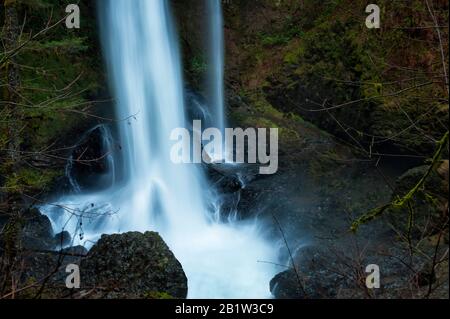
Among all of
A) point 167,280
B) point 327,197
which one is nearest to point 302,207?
point 327,197

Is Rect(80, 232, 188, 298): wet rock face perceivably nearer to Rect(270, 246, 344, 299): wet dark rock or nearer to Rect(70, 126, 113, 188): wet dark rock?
Rect(270, 246, 344, 299): wet dark rock

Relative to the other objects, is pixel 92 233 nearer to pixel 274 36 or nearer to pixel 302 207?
pixel 302 207

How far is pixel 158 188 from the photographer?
12.3m

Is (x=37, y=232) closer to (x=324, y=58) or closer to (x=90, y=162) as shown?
(x=90, y=162)

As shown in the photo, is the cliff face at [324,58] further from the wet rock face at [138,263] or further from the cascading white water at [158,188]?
the wet rock face at [138,263]

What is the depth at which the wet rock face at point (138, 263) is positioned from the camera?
7.82 meters

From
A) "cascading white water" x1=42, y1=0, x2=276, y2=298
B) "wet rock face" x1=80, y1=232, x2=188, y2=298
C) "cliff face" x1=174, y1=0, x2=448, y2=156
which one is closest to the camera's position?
"wet rock face" x1=80, y1=232, x2=188, y2=298

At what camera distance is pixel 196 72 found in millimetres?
15164

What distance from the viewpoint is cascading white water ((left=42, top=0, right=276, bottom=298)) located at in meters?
9.48

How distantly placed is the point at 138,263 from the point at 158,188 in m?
4.46

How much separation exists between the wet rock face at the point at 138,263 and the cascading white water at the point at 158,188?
705mm

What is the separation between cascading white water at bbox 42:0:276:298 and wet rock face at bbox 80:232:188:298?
0.71 metres

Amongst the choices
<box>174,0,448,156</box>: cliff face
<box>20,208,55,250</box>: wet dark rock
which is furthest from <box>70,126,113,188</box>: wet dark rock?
<box>174,0,448,156</box>: cliff face
